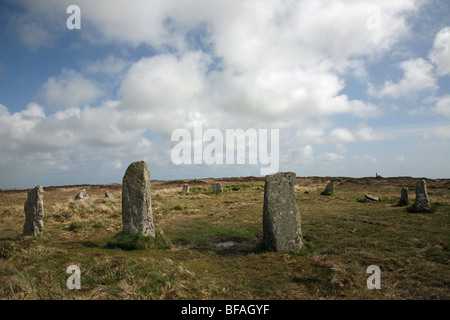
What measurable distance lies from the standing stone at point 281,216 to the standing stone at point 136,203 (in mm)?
4854

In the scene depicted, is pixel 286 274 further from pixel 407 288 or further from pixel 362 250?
pixel 362 250

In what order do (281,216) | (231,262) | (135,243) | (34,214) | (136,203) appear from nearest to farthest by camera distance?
(231,262) → (281,216) → (135,243) → (136,203) → (34,214)

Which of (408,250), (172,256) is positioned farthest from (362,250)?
(172,256)

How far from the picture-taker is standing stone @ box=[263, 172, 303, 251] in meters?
9.78

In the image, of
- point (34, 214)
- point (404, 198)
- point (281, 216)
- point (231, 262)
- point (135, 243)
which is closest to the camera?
point (231, 262)

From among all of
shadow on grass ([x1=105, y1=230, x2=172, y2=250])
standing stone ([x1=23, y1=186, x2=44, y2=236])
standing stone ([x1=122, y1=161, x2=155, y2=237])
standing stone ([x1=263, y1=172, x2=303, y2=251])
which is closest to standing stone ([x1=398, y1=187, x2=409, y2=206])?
standing stone ([x1=263, y1=172, x2=303, y2=251])

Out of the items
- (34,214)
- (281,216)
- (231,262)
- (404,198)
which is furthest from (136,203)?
(404,198)

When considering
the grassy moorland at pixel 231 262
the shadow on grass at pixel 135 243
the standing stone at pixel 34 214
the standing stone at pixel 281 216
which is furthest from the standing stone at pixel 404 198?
the standing stone at pixel 34 214

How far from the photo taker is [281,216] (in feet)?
32.6

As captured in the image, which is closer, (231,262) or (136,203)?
(231,262)

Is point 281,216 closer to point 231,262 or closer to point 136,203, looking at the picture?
point 231,262

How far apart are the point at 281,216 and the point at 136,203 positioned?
5822mm

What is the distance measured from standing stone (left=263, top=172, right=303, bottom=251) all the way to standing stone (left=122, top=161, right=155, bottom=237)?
4854 millimetres

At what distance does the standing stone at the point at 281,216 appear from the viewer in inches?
385
